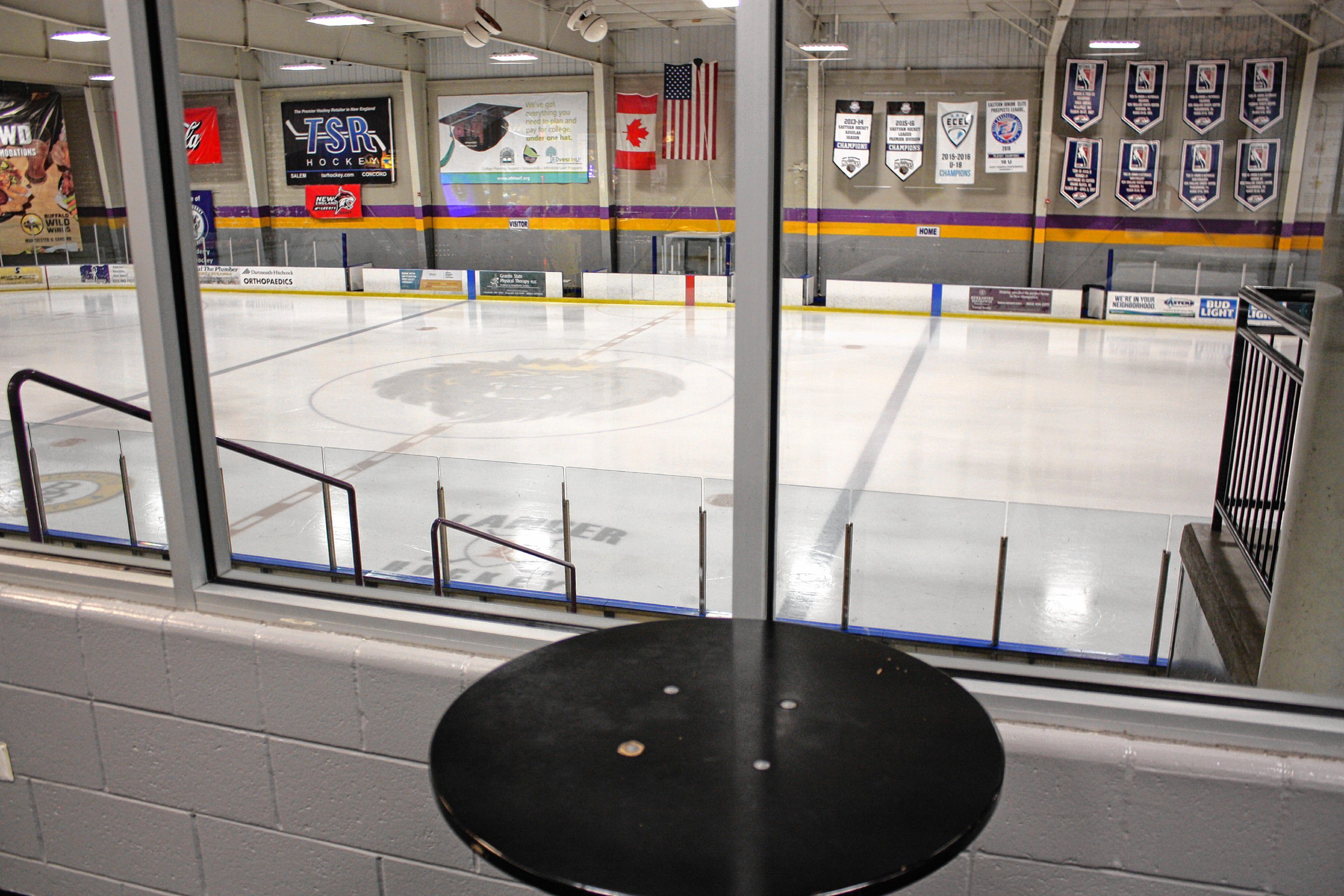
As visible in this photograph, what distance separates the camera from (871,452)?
9586 millimetres

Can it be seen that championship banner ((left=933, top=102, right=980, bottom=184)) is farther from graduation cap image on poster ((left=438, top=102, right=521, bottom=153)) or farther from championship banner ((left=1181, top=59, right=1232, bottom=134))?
graduation cap image on poster ((left=438, top=102, right=521, bottom=153))

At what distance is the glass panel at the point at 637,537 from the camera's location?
16.7 feet

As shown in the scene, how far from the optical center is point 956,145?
2041 centimetres

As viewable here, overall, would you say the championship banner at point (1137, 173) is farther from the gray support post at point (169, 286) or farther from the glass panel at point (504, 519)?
the gray support post at point (169, 286)

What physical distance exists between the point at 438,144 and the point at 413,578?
19.0 metres

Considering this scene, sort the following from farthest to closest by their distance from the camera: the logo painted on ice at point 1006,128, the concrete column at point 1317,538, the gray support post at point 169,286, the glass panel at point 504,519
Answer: the logo painted on ice at point 1006,128
the glass panel at point 504,519
the gray support post at point 169,286
the concrete column at point 1317,538

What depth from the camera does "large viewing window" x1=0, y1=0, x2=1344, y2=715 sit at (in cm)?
256

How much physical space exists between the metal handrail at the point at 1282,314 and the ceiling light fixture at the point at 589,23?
14324mm

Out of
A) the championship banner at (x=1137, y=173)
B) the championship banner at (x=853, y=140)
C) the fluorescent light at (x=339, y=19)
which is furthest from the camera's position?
the championship banner at (x=853, y=140)

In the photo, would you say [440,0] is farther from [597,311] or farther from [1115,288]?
[1115,288]

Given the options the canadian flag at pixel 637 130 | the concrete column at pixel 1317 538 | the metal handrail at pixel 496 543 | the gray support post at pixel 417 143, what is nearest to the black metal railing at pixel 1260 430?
the concrete column at pixel 1317 538

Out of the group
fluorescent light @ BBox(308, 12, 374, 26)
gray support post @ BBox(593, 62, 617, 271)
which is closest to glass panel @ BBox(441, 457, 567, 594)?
fluorescent light @ BBox(308, 12, 374, 26)

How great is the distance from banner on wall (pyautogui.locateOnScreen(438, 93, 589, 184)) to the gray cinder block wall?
795 inches

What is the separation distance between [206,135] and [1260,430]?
25.3m
